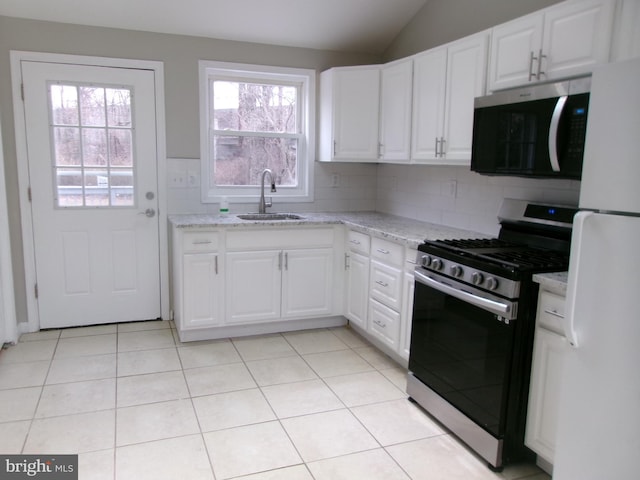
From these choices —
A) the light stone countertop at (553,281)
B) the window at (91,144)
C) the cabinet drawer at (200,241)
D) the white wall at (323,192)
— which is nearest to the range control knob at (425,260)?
the light stone countertop at (553,281)

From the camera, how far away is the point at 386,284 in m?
3.35

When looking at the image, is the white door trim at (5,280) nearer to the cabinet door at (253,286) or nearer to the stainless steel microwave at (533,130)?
the cabinet door at (253,286)

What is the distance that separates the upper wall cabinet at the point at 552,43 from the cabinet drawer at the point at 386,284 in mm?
1250

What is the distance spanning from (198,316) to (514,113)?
2467 mm

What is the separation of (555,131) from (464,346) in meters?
1.08

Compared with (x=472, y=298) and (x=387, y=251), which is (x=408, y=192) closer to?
(x=387, y=251)

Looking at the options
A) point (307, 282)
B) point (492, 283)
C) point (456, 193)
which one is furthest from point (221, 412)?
point (456, 193)

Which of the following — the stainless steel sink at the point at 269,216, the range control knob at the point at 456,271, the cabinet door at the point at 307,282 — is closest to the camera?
the range control knob at the point at 456,271

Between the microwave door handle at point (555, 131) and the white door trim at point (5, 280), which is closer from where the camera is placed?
the microwave door handle at point (555, 131)

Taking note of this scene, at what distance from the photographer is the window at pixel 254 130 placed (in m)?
4.14

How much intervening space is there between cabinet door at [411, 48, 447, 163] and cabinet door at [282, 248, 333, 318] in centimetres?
106

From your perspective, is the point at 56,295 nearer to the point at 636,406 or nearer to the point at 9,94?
the point at 9,94

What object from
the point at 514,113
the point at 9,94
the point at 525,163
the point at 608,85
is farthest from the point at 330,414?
the point at 9,94

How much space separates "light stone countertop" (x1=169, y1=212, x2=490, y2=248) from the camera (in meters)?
3.21
